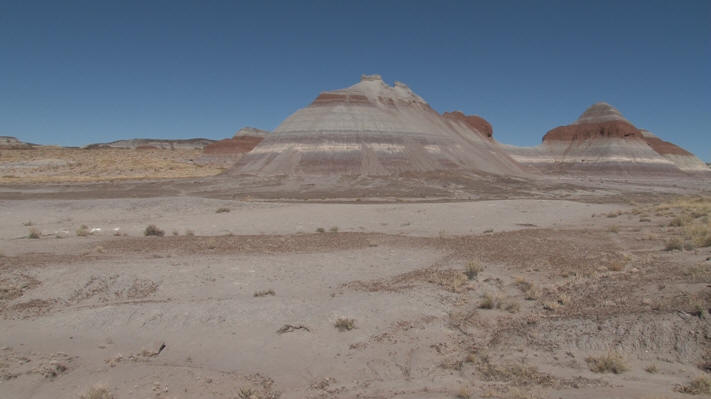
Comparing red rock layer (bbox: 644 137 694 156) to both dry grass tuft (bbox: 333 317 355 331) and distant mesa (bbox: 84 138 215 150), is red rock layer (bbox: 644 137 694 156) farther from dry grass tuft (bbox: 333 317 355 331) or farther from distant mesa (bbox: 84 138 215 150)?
distant mesa (bbox: 84 138 215 150)

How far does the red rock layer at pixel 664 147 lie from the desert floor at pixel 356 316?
104 m

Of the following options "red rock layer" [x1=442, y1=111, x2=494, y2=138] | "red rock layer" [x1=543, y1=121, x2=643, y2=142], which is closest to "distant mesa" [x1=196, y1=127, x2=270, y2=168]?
"red rock layer" [x1=442, y1=111, x2=494, y2=138]

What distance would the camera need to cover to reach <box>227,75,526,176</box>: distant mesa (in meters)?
Result: 54.9

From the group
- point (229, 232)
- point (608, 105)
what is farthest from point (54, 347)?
point (608, 105)

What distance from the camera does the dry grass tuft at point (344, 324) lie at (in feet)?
25.2

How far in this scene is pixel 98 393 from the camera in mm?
5527

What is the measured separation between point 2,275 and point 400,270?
9.61 metres

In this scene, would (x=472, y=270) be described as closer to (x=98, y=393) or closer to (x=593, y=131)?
(x=98, y=393)

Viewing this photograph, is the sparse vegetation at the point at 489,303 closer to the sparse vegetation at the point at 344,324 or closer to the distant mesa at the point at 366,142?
the sparse vegetation at the point at 344,324

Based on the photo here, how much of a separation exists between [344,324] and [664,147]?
396ft

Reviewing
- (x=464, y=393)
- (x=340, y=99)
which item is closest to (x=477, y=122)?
(x=340, y=99)

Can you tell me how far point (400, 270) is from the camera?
11.9m

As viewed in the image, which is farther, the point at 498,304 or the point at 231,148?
the point at 231,148

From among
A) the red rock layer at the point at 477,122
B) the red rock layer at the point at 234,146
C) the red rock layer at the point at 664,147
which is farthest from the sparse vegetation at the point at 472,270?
the red rock layer at the point at 664,147
